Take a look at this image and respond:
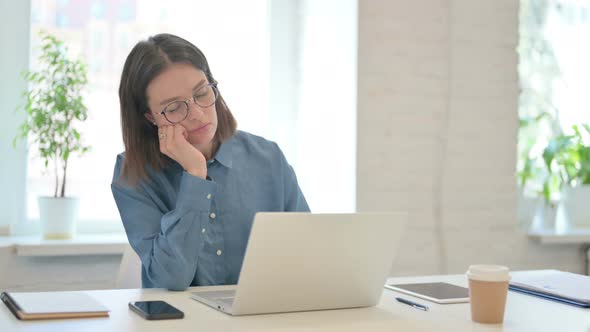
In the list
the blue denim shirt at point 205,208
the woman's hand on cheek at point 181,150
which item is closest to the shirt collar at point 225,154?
the blue denim shirt at point 205,208

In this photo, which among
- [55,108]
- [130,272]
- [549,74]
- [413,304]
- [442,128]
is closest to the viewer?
[413,304]

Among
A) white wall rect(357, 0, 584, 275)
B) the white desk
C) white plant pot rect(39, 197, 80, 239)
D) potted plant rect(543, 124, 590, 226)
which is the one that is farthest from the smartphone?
potted plant rect(543, 124, 590, 226)

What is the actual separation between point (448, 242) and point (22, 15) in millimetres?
1913

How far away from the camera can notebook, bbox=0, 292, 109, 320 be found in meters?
1.27

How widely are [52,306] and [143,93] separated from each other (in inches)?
26.4

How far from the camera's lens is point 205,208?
5.54 feet

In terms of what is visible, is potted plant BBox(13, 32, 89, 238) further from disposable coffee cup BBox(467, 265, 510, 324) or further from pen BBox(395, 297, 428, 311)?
disposable coffee cup BBox(467, 265, 510, 324)

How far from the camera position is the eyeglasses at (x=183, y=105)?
1.79 m

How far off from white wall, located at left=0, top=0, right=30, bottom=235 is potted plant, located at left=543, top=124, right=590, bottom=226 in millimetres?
2257

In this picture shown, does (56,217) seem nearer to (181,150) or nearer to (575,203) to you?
(181,150)

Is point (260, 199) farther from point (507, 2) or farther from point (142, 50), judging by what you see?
point (507, 2)

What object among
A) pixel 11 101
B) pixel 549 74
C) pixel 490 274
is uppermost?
pixel 549 74

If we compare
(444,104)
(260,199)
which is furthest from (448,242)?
(260,199)

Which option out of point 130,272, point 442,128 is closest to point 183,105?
point 130,272
